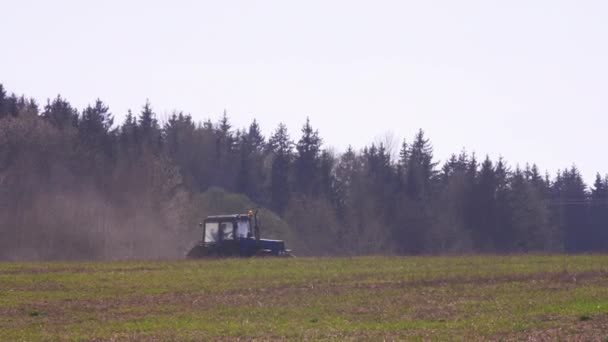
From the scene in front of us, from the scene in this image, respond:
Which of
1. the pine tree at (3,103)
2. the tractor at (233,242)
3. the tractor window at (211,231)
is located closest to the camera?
the tractor at (233,242)

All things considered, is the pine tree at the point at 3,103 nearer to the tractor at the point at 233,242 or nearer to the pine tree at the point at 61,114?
the pine tree at the point at 61,114

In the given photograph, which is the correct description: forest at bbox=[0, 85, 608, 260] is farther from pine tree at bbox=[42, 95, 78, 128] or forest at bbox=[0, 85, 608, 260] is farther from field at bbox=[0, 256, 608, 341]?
field at bbox=[0, 256, 608, 341]

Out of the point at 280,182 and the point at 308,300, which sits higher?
the point at 280,182

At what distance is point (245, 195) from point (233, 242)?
5348 cm

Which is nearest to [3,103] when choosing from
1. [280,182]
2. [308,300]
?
[280,182]

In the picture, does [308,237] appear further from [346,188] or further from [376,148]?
[376,148]

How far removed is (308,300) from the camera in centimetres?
2488

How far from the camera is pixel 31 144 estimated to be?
73.3 metres

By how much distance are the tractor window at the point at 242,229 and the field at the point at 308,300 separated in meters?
6.11

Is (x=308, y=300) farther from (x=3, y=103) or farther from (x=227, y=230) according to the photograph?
(x=3, y=103)

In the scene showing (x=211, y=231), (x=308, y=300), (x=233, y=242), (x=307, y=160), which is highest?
(x=307, y=160)

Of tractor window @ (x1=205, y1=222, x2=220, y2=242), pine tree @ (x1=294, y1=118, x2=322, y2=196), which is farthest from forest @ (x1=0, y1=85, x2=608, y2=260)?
tractor window @ (x1=205, y1=222, x2=220, y2=242)

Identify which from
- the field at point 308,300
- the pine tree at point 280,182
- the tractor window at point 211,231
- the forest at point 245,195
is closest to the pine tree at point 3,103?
the forest at point 245,195

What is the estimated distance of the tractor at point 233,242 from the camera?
43.4 m
